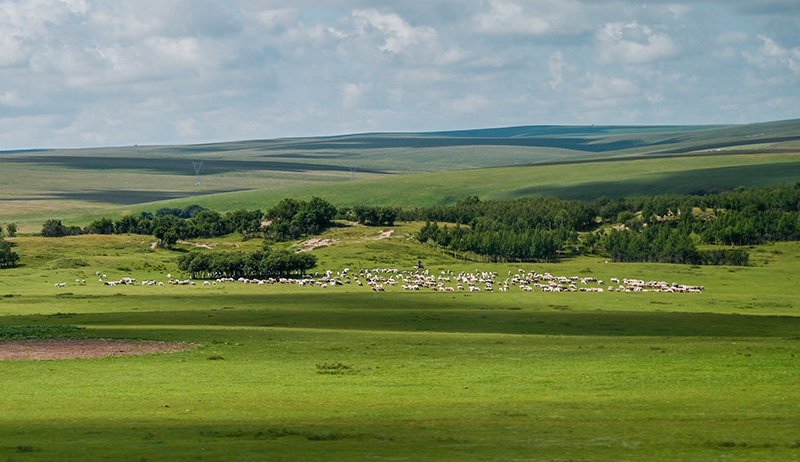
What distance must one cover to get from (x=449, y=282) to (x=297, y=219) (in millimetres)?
61530

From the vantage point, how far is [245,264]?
4781 inches

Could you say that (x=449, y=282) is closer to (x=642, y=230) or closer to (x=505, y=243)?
(x=505, y=243)

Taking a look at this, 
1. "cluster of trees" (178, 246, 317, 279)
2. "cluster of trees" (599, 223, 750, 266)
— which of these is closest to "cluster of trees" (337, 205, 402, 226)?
"cluster of trees" (599, 223, 750, 266)

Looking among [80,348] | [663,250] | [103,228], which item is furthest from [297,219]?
[80,348]

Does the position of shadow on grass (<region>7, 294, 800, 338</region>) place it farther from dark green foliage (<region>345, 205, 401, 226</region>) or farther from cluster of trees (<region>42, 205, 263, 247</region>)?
dark green foliage (<region>345, 205, 401, 226</region>)

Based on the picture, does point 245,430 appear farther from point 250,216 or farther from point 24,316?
point 250,216

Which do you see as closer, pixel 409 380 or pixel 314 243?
pixel 409 380

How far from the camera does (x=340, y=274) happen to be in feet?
400

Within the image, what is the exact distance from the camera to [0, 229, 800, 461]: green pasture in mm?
23844

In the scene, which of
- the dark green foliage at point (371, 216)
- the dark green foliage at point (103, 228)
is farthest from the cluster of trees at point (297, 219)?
the dark green foliage at point (103, 228)

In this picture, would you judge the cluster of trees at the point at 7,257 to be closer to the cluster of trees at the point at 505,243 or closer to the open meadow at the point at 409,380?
the open meadow at the point at 409,380

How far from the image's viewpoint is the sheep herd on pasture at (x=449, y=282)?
337 ft

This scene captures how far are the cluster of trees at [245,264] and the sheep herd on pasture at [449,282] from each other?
2.99m

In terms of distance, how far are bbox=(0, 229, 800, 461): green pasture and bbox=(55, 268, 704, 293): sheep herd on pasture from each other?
20.6 metres
